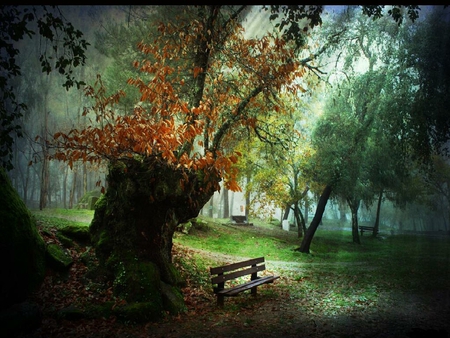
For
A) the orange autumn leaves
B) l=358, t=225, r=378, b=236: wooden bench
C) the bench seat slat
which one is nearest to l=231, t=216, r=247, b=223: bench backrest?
l=358, t=225, r=378, b=236: wooden bench

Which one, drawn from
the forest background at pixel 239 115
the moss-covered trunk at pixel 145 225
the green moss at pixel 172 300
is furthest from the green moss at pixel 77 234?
the green moss at pixel 172 300

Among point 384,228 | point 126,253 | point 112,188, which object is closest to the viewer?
point 126,253

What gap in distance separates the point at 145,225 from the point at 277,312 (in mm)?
3202

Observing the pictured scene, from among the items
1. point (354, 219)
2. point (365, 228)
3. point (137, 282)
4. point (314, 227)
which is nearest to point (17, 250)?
point (137, 282)

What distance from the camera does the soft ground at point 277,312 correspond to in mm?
4816

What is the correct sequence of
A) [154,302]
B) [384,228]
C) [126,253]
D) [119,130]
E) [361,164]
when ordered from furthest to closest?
[384,228] → [361,164] → [126,253] → [154,302] → [119,130]

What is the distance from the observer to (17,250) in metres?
5.05

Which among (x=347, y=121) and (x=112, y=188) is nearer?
(x=112, y=188)

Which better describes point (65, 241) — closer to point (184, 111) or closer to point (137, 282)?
point (137, 282)

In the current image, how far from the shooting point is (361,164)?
11.3 m

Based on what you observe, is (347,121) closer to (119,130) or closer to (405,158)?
(405,158)

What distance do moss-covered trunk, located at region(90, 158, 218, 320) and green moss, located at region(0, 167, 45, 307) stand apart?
117cm
